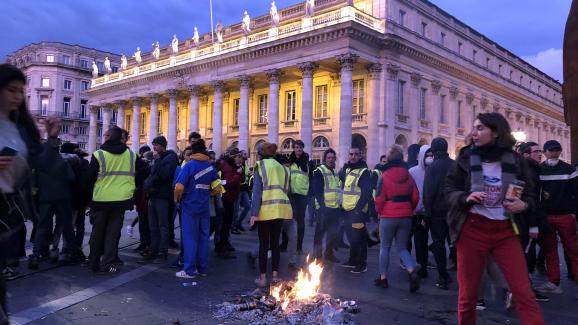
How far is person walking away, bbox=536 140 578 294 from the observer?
6.25m

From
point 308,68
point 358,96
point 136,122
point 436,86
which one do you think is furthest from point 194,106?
point 436,86

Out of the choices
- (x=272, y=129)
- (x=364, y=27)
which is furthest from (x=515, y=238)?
(x=272, y=129)

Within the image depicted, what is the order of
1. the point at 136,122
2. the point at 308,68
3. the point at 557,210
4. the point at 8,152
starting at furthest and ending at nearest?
1. the point at 136,122
2. the point at 308,68
3. the point at 557,210
4. the point at 8,152

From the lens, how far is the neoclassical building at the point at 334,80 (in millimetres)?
29372

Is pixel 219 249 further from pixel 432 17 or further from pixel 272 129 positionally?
pixel 432 17

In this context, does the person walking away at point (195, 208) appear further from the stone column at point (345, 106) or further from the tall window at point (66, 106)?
the tall window at point (66, 106)

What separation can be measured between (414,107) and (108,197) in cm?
2774

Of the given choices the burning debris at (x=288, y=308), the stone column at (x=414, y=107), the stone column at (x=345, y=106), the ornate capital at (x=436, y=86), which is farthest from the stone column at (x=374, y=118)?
the burning debris at (x=288, y=308)

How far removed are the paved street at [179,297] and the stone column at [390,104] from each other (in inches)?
876

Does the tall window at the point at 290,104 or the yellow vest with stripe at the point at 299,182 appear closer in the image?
the yellow vest with stripe at the point at 299,182

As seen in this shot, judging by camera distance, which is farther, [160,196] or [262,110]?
[262,110]

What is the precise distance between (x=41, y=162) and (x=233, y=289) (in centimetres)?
371

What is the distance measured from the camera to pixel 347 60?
27.9 metres

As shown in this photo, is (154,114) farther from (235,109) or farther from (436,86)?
(436,86)
